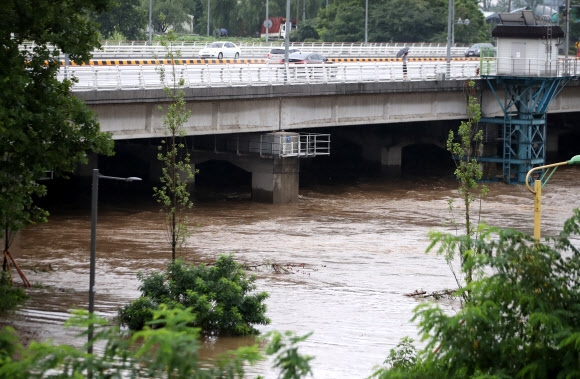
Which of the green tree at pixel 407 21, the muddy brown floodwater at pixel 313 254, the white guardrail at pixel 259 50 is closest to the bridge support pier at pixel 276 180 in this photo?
the muddy brown floodwater at pixel 313 254

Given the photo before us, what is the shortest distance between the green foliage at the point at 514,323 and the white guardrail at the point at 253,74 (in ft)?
67.8

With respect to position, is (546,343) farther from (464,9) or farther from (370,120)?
(464,9)

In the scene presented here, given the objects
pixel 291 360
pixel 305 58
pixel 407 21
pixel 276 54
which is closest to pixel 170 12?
pixel 407 21

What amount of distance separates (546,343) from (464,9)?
85754 mm

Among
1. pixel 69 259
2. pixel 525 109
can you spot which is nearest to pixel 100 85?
pixel 69 259

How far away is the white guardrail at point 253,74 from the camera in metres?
34.0

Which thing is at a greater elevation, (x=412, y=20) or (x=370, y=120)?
(x=412, y=20)

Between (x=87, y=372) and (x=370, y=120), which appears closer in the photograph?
(x=87, y=372)

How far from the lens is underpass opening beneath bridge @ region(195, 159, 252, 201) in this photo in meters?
41.5

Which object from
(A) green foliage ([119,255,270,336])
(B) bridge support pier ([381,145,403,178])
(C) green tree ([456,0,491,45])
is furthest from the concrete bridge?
(C) green tree ([456,0,491,45])

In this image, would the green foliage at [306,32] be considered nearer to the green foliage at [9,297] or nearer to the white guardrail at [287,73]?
the white guardrail at [287,73]

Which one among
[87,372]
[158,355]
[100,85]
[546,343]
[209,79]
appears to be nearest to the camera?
[158,355]

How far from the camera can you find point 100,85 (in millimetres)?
33500

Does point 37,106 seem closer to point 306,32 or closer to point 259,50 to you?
point 259,50
